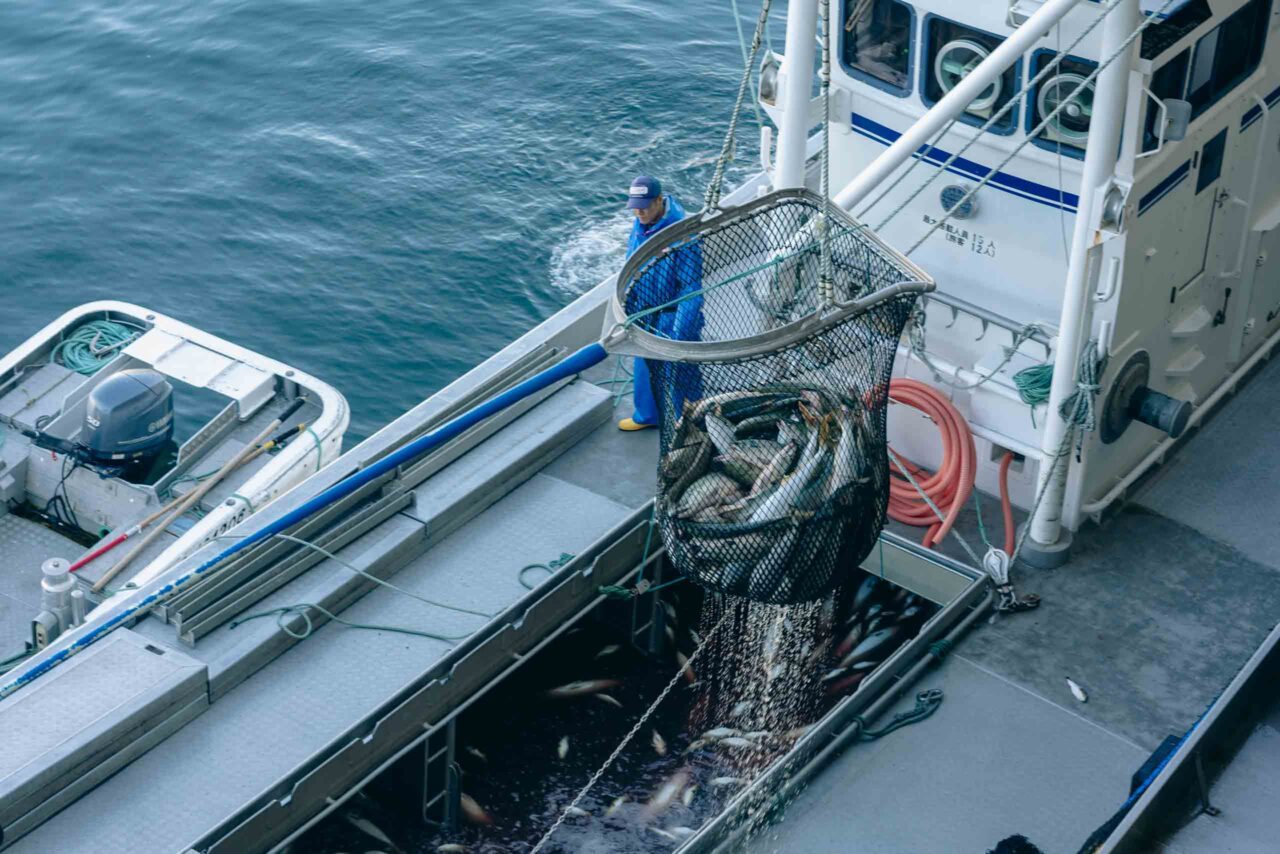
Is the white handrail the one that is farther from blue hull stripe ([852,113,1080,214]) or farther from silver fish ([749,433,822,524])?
silver fish ([749,433,822,524])

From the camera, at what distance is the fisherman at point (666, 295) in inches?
293

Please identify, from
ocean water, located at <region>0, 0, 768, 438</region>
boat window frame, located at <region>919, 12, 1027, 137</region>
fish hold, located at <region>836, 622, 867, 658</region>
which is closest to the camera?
boat window frame, located at <region>919, 12, 1027, 137</region>

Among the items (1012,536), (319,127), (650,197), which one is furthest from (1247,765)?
(319,127)

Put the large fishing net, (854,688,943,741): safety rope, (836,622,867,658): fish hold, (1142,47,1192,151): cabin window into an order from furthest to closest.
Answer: (836,622,867,658): fish hold → (1142,47,1192,151): cabin window → (854,688,943,741): safety rope → the large fishing net

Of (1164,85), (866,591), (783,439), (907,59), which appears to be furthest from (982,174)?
(866,591)

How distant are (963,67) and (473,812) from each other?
175 inches

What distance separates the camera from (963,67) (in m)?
8.55

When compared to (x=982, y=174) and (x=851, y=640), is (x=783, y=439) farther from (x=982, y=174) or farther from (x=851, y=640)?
(x=982, y=174)

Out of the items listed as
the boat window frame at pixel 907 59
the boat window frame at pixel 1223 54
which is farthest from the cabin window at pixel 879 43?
the boat window frame at pixel 1223 54

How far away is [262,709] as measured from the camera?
7.89m

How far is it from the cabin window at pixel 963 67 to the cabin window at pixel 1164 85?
0.71 meters

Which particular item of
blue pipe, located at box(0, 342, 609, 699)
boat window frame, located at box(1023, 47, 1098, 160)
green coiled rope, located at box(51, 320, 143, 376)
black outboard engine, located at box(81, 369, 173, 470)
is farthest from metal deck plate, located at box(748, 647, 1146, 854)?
green coiled rope, located at box(51, 320, 143, 376)

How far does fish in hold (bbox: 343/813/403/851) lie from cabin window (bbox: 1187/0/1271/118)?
17.4ft

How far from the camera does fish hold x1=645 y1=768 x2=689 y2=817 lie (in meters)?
8.25
